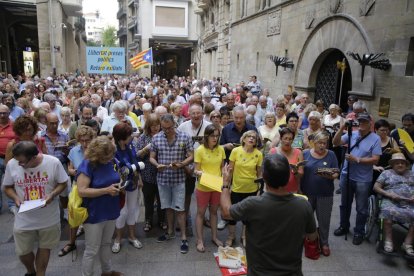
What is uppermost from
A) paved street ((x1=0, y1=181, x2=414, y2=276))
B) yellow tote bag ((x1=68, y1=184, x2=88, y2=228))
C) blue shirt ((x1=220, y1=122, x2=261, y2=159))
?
blue shirt ((x1=220, y1=122, x2=261, y2=159))

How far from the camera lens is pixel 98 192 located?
3.23 metres

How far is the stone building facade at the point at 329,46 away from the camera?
7.70 meters

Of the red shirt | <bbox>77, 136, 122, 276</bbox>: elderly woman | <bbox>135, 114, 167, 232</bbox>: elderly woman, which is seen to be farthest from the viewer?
the red shirt

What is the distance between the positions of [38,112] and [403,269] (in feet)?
20.2

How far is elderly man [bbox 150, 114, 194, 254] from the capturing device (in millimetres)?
4527

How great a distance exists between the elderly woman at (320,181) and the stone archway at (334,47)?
5.12 meters

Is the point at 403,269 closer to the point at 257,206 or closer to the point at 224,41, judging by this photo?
the point at 257,206

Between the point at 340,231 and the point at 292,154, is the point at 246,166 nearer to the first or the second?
the point at 292,154

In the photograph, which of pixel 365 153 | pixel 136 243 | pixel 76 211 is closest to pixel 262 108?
pixel 365 153

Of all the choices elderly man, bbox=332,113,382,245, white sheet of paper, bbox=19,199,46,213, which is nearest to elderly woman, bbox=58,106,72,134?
white sheet of paper, bbox=19,199,46,213

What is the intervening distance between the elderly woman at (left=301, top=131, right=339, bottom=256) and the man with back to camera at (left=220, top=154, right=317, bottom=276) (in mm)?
2135

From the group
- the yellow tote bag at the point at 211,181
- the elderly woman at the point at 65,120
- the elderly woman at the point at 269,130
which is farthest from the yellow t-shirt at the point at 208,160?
the elderly woman at the point at 65,120

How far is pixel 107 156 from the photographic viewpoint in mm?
3279

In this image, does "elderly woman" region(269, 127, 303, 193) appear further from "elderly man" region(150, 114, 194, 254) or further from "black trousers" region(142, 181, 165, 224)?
"black trousers" region(142, 181, 165, 224)
